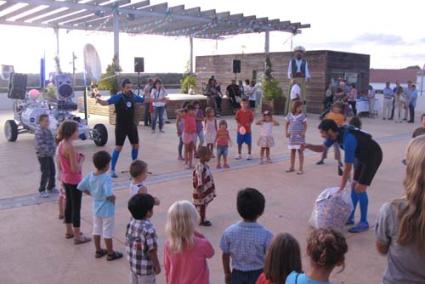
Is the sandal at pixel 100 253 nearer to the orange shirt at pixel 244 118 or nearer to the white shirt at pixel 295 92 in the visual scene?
the orange shirt at pixel 244 118

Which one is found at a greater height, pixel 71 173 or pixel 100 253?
pixel 71 173

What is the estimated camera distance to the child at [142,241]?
321 centimetres

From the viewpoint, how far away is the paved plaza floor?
4.25 meters

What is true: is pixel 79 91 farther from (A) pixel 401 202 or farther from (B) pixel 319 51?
(A) pixel 401 202

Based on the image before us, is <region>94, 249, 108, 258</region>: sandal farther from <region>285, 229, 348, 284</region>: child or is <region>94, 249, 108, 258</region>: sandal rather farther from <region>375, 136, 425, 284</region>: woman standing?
<region>375, 136, 425, 284</region>: woman standing

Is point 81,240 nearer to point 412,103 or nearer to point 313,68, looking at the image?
point 412,103

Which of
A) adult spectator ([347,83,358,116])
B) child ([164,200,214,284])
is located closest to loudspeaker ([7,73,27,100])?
child ([164,200,214,284])

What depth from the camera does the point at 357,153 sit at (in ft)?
16.5

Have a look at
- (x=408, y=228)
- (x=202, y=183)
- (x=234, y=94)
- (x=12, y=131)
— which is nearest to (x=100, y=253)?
(x=202, y=183)

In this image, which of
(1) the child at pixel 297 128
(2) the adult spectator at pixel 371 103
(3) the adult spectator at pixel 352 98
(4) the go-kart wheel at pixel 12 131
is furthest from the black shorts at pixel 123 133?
(2) the adult spectator at pixel 371 103

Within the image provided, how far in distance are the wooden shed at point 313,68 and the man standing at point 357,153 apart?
592 inches

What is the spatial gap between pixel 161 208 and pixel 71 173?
5.46 feet

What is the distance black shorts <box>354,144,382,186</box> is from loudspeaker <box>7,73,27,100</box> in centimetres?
995

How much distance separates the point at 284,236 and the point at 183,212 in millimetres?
749
